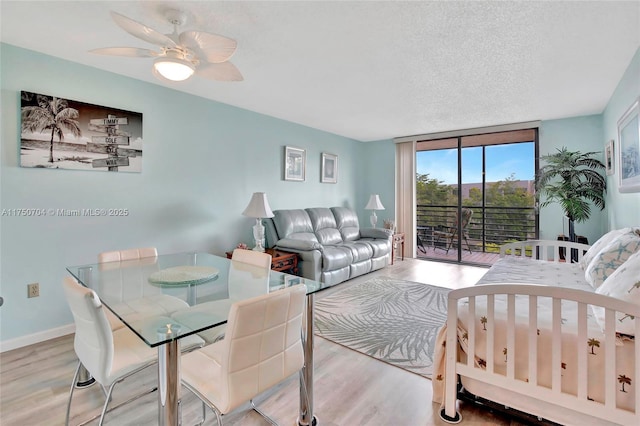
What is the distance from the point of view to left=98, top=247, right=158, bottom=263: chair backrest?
2.24 m

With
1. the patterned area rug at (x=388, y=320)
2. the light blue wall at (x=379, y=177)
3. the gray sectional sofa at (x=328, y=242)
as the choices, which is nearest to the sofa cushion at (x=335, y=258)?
the gray sectional sofa at (x=328, y=242)

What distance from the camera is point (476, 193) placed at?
568 centimetres

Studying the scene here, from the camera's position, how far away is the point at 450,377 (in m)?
1.68

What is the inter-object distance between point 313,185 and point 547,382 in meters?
4.20

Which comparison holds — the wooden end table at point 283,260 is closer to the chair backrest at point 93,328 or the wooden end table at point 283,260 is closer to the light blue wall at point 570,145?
the chair backrest at point 93,328

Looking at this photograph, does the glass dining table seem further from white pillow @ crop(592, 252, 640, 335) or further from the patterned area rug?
white pillow @ crop(592, 252, 640, 335)

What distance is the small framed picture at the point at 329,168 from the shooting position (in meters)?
5.45

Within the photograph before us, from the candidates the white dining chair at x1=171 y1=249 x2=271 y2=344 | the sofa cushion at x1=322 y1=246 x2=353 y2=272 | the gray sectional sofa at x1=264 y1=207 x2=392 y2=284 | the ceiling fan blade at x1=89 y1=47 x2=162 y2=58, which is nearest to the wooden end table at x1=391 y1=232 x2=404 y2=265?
the gray sectional sofa at x1=264 y1=207 x2=392 y2=284

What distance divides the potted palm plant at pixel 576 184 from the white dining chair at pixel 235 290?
152 inches

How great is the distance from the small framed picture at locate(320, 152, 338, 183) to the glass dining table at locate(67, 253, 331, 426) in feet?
10.9

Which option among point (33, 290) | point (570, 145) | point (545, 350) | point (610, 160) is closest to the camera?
point (545, 350)

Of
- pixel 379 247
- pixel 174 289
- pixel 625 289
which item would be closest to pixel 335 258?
pixel 379 247

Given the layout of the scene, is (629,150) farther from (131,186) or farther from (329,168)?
(131,186)

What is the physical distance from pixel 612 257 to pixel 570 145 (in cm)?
Answer: 320
